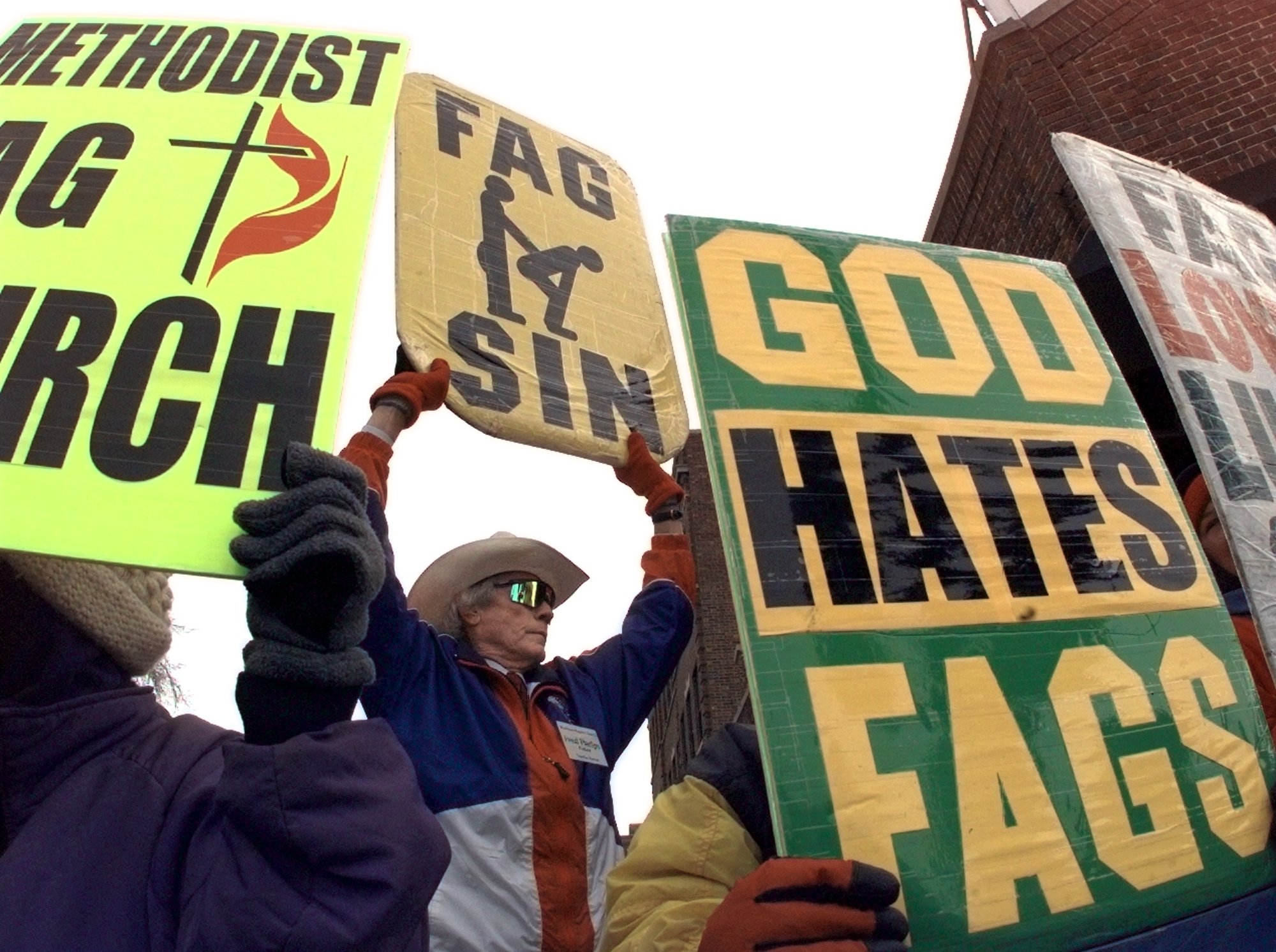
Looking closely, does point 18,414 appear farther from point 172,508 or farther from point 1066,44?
point 1066,44

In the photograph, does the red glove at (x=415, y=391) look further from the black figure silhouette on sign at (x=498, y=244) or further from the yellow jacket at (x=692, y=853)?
the yellow jacket at (x=692, y=853)

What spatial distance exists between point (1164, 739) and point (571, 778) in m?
1.27

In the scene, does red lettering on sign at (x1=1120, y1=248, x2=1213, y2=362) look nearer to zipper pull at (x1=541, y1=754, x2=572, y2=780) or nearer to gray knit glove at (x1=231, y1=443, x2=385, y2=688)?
zipper pull at (x1=541, y1=754, x2=572, y2=780)

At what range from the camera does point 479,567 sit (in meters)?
2.63

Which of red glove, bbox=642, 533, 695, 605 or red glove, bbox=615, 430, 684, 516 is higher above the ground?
red glove, bbox=615, 430, 684, 516

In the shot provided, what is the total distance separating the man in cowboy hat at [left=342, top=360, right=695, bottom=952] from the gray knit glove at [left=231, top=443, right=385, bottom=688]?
2.02ft

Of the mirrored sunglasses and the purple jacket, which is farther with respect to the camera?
the mirrored sunglasses

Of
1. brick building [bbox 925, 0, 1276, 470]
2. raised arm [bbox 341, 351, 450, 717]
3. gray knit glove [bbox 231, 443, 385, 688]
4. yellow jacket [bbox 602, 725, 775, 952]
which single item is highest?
brick building [bbox 925, 0, 1276, 470]

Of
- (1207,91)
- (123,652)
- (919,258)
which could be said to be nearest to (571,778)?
(123,652)

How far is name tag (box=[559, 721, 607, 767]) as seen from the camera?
7.39 feet

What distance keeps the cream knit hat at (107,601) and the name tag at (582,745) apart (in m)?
1.22

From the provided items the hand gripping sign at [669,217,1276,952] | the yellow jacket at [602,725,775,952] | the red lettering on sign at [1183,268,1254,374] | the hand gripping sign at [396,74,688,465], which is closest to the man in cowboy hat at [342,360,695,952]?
the hand gripping sign at [396,74,688,465]

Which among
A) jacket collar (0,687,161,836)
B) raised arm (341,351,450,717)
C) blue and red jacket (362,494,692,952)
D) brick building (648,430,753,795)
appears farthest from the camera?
brick building (648,430,753,795)

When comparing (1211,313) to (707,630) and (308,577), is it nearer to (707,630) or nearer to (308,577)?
(308,577)
